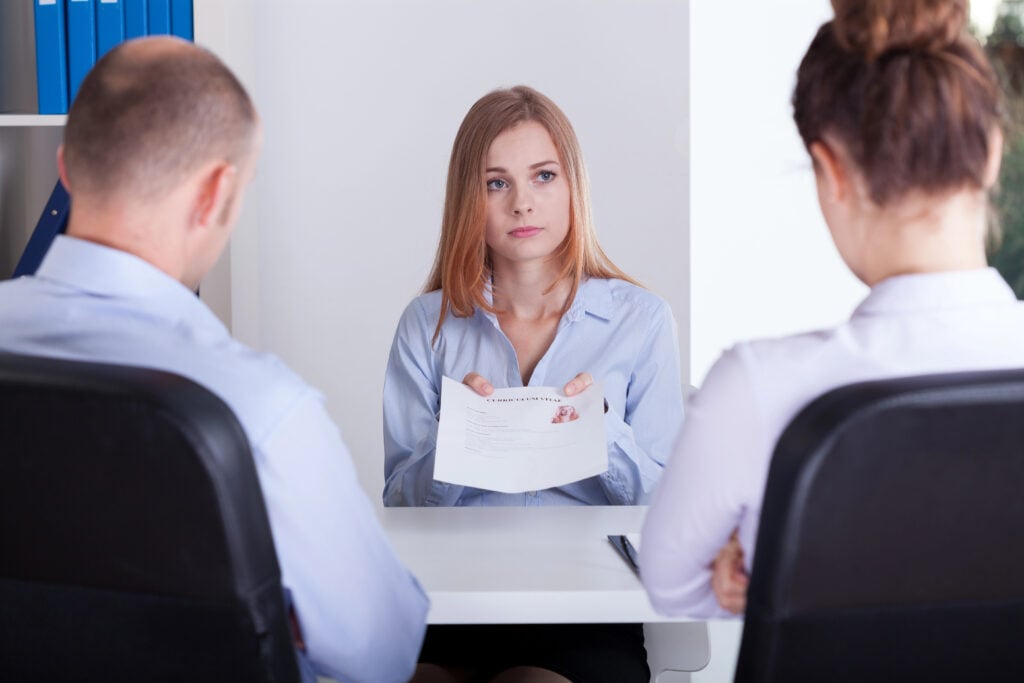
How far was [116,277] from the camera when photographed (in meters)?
1.22

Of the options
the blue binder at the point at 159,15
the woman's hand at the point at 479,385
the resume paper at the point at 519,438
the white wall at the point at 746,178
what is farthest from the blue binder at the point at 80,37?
the white wall at the point at 746,178

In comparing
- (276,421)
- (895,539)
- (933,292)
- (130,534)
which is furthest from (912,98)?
(130,534)

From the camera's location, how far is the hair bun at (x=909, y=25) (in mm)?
1115

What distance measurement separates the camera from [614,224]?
369cm

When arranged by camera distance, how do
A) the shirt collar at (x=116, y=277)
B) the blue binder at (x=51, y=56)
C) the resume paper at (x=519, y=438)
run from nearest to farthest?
the shirt collar at (x=116, y=277), the resume paper at (x=519, y=438), the blue binder at (x=51, y=56)

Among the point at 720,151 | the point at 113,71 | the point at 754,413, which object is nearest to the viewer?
the point at 754,413

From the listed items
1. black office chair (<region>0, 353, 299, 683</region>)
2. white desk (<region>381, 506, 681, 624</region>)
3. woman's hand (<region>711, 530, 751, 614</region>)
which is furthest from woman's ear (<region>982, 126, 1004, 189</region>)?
black office chair (<region>0, 353, 299, 683</region>)

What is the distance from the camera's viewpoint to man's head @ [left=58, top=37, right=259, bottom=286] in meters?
1.23

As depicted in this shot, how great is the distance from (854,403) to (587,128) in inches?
110

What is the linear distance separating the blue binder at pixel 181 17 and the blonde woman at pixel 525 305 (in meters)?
1.05

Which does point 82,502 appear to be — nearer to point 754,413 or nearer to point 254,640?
point 254,640

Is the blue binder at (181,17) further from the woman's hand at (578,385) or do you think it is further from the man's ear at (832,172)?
the man's ear at (832,172)

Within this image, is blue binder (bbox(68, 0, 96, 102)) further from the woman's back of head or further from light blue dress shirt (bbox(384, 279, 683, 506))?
the woman's back of head

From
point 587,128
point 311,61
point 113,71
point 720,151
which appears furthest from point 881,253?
point 720,151
